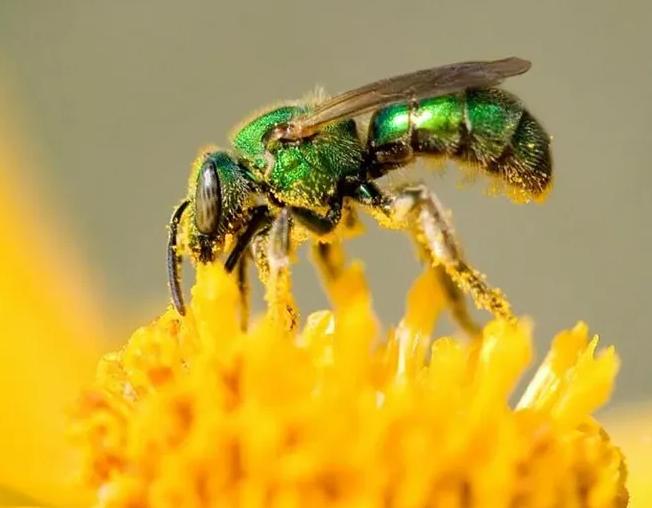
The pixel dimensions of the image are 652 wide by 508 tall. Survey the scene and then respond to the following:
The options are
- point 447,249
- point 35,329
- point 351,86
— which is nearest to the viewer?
point 447,249

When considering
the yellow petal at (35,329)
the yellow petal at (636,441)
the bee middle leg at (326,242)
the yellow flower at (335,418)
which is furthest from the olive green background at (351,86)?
the yellow flower at (335,418)

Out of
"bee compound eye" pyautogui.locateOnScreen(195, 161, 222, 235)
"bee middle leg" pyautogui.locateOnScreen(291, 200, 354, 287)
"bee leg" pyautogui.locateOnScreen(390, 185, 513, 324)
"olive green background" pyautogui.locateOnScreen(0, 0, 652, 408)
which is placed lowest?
"bee leg" pyautogui.locateOnScreen(390, 185, 513, 324)

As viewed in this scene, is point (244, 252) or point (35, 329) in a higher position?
point (35, 329)

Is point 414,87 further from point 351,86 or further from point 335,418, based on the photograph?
point 351,86

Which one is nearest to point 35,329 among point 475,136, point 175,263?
point 175,263

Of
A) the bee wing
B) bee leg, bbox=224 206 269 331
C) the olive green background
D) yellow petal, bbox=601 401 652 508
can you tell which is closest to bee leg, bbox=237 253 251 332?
bee leg, bbox=224 206 269 331

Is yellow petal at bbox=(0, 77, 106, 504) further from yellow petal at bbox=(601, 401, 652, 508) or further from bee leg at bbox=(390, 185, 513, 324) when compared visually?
yellow petal at bbox=(601, 401, 652, 508)
